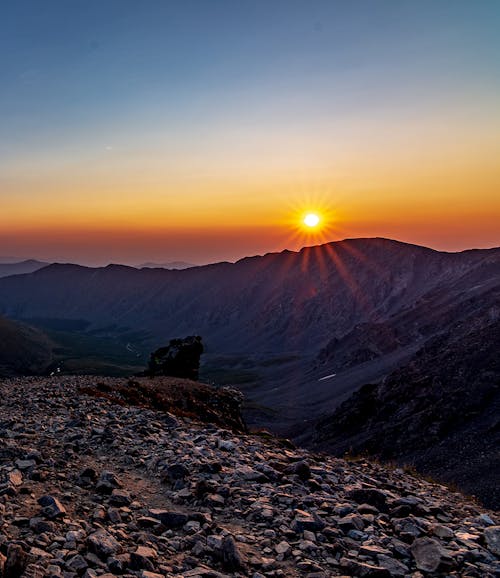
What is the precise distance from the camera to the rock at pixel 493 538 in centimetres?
864

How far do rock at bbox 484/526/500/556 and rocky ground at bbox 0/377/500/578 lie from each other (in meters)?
0.02

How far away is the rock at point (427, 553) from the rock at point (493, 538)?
1092mm

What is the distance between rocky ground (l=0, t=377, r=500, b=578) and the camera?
294 inches

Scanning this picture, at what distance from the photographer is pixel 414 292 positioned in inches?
6629

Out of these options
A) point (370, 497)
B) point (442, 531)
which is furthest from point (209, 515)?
point (442, 531)

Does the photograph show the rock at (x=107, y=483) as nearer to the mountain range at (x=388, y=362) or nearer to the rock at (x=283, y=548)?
the rock at (x=283, y=548)

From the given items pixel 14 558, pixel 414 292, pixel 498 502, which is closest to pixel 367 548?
pixel 14 558

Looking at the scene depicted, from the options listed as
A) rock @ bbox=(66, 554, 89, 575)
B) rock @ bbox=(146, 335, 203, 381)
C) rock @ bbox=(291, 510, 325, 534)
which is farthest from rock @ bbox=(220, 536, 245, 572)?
rock @ bbox=(146, 335, 203, 381)

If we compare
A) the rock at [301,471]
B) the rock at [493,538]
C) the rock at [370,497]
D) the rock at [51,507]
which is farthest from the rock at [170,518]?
the rock at [493,538]

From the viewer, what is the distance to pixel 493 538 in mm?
9031

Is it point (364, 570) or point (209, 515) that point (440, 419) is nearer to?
point (209, 515)

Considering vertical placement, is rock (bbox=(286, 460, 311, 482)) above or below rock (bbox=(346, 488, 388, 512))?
above

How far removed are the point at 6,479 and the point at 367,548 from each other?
7285 millimetres

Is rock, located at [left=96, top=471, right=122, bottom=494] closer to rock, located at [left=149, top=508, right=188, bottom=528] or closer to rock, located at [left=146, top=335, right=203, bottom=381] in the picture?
rock, located at [left=149, top=508, right=188, bottom=528]
